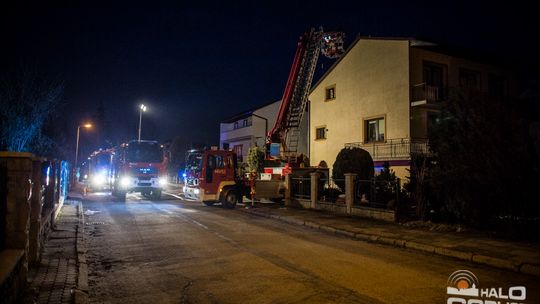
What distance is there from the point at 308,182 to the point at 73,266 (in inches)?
555

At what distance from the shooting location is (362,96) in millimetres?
26266

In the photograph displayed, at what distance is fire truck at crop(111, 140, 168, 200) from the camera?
2231 centimetres

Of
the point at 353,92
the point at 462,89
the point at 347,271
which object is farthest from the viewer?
the point at 353,92

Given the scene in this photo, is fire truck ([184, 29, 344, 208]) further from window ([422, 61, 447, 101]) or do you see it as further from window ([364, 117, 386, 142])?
window ([422, 61, 447, 101])

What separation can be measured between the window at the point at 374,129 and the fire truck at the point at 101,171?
1585cm

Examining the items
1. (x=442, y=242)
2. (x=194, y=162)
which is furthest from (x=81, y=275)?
(x=194, y=162)

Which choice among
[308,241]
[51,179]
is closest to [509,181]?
[308,241]

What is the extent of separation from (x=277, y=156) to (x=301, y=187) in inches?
177

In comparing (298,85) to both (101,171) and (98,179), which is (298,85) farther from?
(98,179)

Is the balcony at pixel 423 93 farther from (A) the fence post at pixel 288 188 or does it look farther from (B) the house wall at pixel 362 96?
(A) the fence post at pixel 288 188

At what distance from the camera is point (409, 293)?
609 centimetres

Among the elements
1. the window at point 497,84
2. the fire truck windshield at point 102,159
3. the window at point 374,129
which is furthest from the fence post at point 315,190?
the window at point 497,84

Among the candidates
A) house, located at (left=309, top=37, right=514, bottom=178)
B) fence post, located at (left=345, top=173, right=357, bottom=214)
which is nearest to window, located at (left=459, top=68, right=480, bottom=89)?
house, located at (left=309, top=37, right=514, bottom=178)

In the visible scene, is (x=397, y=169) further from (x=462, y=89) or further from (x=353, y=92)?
(x=462, y=89)
